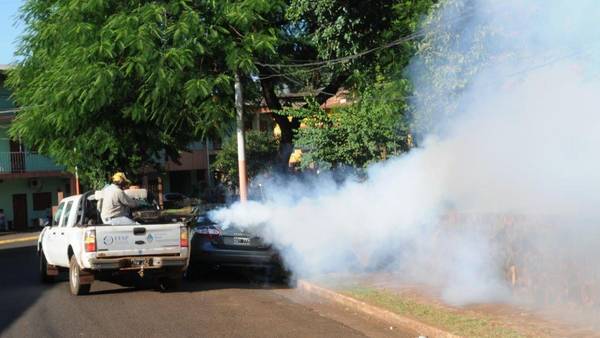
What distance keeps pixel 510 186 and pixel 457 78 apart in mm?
2282

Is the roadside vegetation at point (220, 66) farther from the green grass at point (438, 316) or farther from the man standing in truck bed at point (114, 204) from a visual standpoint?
the man standing in truck bed at point (114, 204)

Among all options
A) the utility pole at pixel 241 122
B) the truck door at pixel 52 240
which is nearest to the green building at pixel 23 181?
the utility pole at pixel 241 122

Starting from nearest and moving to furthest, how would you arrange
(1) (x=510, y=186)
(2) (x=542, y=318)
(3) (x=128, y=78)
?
(2) (x=542, y=318) → (1) (x=510, y=186) → (3) (x=128, y=78)

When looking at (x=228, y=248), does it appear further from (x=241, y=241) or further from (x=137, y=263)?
A: (x=137, y=263)

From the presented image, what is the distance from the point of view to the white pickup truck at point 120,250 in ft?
35.4

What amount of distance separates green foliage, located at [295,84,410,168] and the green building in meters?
30.8

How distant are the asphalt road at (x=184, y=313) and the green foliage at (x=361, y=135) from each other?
2895 millimetres

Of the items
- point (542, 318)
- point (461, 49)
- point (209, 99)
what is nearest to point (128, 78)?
point (209, 99)

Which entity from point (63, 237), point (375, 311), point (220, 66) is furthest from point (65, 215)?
point (375, 311)

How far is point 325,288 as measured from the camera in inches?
436

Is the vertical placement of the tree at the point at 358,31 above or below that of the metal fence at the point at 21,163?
above

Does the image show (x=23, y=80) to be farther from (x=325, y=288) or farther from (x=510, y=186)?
(x=510, y=186)

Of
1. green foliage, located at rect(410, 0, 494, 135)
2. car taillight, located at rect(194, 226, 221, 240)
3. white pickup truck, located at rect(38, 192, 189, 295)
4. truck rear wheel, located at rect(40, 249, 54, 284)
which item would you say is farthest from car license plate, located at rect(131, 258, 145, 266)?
green foliage, located at rect(410, 0, 494, 135)

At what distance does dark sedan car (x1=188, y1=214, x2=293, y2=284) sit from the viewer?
A: 1239 centimetres
